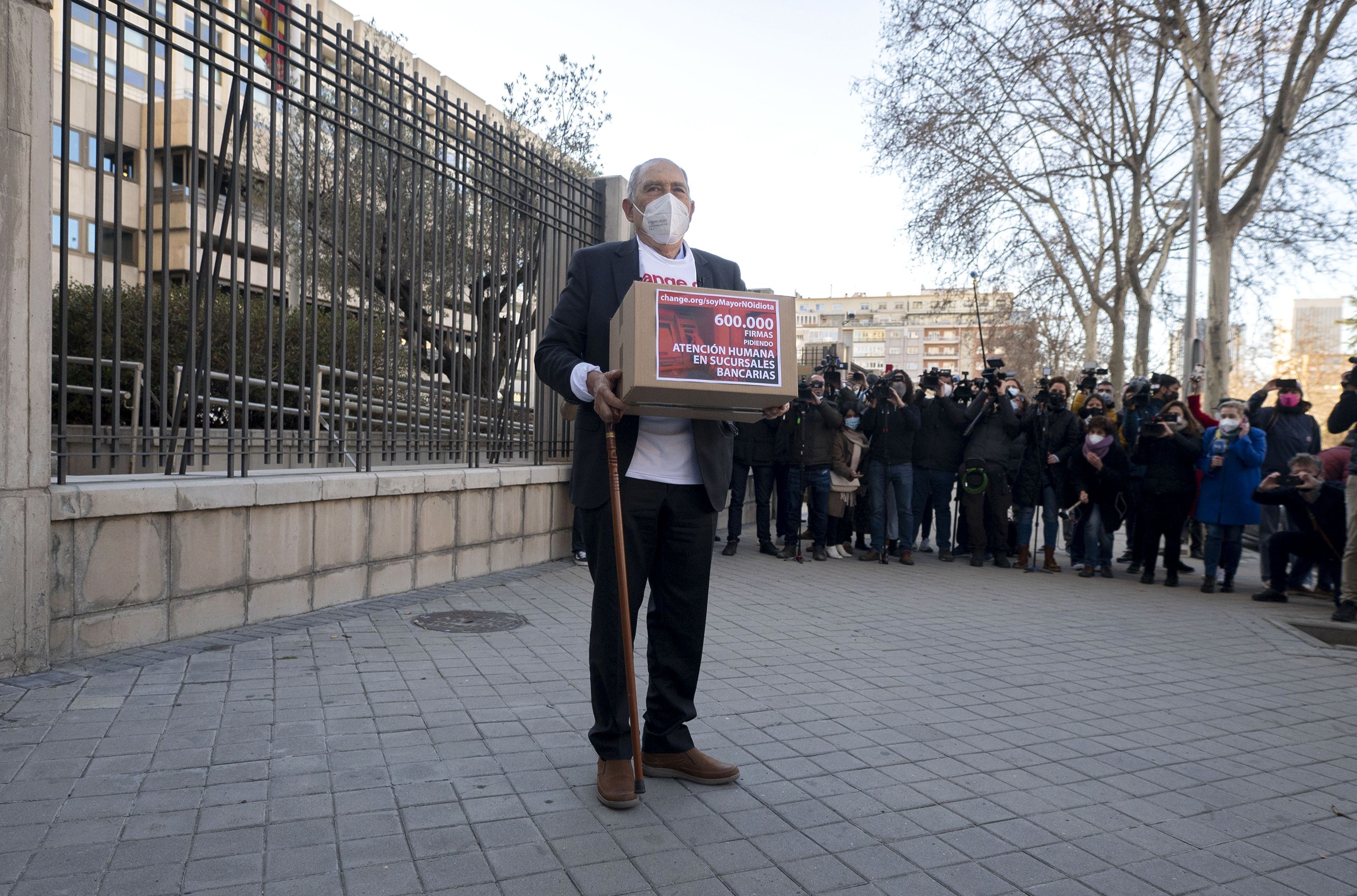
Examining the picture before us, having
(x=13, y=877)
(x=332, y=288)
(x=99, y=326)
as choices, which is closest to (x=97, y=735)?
(x=13, y=877)

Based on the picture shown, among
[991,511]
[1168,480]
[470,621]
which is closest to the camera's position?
[470,621]

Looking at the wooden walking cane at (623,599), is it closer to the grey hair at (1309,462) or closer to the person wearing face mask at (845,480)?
the person wearing face mask at (845,480)

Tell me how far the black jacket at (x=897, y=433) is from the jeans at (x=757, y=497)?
1.28 meters

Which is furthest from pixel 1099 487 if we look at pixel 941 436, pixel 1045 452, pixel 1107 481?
pixel 941 436

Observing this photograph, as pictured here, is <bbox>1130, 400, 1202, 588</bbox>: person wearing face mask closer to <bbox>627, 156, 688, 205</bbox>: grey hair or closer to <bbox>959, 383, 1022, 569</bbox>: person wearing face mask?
<bbox>959, 383, 1022, 569</bbox>: person wearing face mask

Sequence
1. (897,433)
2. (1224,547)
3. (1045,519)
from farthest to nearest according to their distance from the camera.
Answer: (897,433) → (1045,519) → (1224,547)

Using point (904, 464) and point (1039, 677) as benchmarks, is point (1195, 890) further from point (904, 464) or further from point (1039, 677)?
point (904, 464)

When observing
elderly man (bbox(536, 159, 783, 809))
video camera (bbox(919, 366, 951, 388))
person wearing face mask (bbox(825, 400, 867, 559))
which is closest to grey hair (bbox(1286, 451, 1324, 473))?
video camera (bbox(919, 366, 951, 388))

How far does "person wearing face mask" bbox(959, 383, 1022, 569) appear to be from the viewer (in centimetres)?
1068

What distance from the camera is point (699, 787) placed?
3.50 meters

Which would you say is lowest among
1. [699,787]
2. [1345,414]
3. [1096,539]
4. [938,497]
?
[699,787]

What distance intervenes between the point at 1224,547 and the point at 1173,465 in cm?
103

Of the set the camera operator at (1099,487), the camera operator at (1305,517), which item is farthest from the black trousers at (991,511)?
the camera operator at (1305,517)

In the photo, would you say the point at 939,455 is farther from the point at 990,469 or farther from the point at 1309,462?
the point at 1309,462
